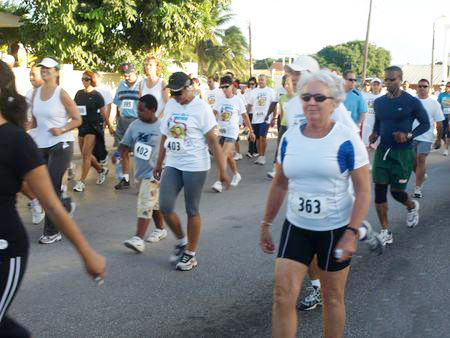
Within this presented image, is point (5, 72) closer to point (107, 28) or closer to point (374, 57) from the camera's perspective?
point (107, 28)

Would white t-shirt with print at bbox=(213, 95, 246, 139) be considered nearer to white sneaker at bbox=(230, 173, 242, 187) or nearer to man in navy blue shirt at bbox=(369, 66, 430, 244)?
white sneaker at bbox=(230, 173, 242, 187)

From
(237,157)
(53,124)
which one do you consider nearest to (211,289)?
(53,124)

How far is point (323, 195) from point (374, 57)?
346ft

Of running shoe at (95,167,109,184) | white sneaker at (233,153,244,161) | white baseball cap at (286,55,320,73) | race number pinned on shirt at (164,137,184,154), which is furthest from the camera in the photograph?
white sneaker at (233,153,244,161)

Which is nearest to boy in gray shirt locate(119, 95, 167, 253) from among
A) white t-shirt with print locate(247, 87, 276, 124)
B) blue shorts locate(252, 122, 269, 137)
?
blue shorts locate(252, 122, 269, 137)

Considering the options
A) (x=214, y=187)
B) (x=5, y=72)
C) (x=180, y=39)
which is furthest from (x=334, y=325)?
(x=180, y=39)

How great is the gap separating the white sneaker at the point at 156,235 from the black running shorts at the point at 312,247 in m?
3.39

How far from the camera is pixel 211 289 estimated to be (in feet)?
17.4

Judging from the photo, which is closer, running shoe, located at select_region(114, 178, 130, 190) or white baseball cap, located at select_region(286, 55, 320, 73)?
white baseball cap, located at select_region(286, 55, 320, 73)

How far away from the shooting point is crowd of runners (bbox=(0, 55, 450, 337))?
110 inches

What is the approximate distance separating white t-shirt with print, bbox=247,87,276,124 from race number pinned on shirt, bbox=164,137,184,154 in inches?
333

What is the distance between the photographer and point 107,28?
23125 mm

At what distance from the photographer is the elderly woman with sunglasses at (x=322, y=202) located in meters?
3.49

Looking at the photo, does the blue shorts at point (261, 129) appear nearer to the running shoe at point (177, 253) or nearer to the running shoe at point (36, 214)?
the running shoe at point (36, 214)
